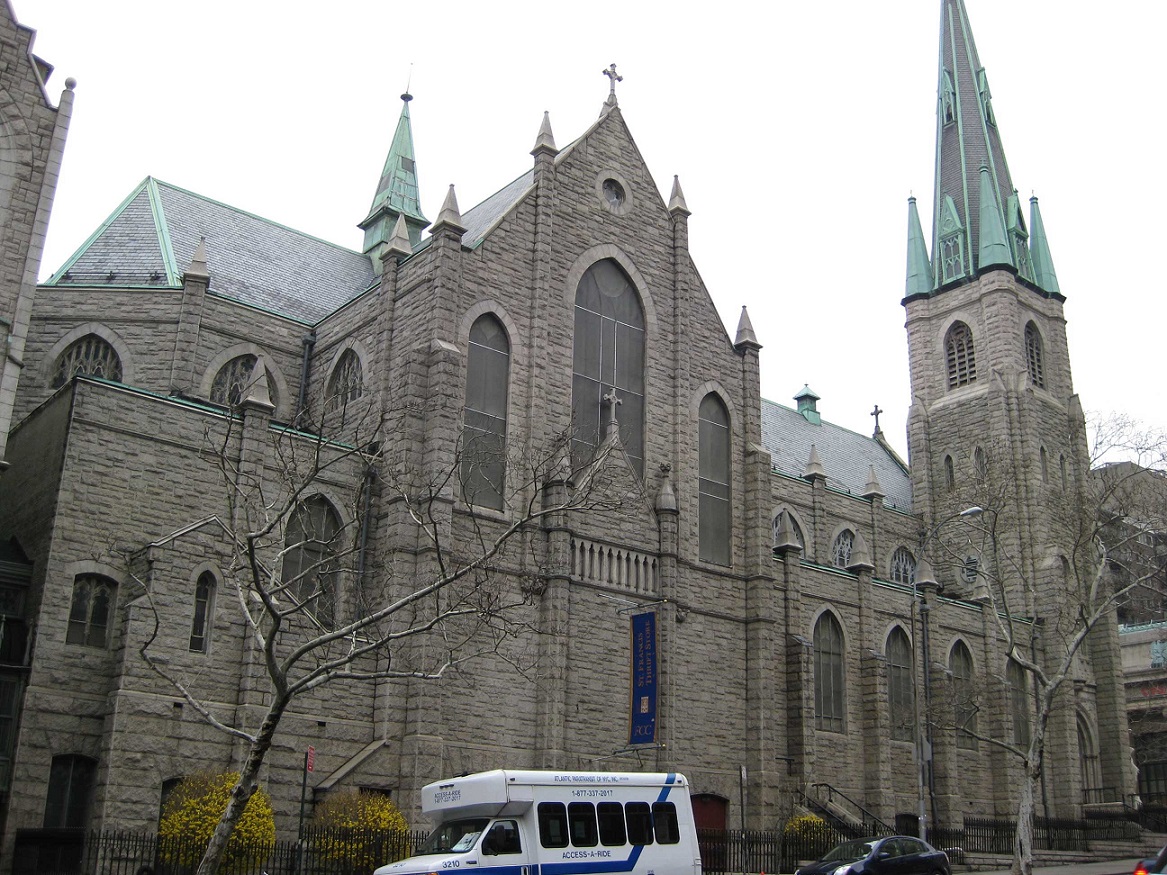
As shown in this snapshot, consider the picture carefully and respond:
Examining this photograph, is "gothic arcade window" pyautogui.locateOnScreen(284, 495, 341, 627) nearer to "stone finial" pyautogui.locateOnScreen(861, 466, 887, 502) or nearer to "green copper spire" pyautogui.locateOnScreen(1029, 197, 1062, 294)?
"stone finial" pyautogui.locateOnScreen(861, 466, 887, 502)

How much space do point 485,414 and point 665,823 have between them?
13.2 meters

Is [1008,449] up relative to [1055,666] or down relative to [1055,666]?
up

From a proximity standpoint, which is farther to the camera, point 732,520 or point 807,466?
point 807,466

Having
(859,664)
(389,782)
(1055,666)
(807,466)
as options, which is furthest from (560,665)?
(1055,666)

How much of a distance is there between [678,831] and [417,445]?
12.2m

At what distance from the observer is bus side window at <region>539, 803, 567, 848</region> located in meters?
17.9

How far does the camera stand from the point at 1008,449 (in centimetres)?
5359

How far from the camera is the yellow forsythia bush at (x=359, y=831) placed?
2283cm

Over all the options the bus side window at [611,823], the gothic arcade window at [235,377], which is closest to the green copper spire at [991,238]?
the gothic arcade window at [235,377]

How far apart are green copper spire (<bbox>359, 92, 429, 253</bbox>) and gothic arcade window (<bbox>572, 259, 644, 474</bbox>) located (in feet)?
66.8

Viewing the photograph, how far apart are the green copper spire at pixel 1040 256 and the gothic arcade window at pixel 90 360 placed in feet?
151

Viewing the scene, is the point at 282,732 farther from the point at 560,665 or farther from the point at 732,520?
the point at 732,520

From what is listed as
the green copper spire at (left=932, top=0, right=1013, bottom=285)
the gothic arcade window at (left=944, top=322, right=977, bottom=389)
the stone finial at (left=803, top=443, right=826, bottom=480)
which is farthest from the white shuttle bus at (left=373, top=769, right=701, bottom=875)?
the green copper spire at (left=932, top=0, right=1013, bottom=285)

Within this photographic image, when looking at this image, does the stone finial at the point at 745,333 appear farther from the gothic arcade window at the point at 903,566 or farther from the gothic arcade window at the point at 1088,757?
the gothic arcade window at the point at 1088,757
